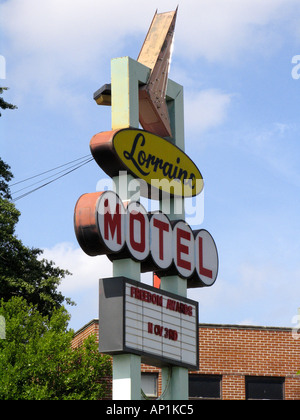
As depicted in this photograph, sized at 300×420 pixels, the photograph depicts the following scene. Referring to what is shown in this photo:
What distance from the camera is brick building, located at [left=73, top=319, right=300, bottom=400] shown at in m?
28.6

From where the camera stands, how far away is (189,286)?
20.6 metres

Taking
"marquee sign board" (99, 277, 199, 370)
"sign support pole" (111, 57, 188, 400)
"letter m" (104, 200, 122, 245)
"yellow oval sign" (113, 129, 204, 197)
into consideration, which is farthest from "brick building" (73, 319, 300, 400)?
"letter m" (104, 200, 122, 245)

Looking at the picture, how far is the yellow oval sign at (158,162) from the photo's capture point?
61.3 ft

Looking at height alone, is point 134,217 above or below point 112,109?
below

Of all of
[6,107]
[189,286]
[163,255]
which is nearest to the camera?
[163,255]

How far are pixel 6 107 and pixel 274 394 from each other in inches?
652

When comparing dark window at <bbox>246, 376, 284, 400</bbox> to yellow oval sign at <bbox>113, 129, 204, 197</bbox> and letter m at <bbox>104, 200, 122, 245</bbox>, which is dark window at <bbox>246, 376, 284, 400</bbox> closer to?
yellow oval sign at <bbox>113, 129, 204, 197</bbox>

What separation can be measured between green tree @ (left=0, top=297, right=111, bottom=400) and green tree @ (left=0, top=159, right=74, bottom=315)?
11.1 meters

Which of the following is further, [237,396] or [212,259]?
[237,396]

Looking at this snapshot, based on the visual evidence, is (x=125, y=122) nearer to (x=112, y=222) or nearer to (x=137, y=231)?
(x=137, y=231)
